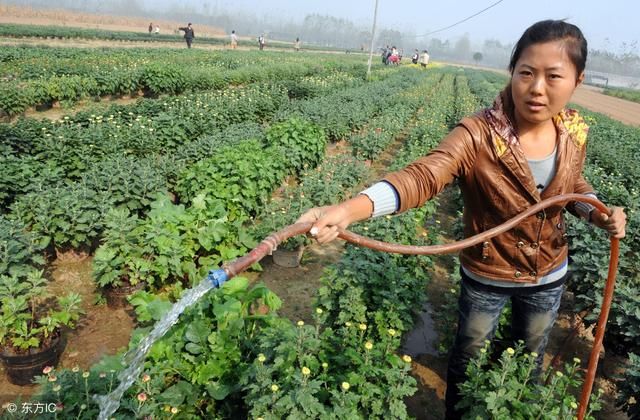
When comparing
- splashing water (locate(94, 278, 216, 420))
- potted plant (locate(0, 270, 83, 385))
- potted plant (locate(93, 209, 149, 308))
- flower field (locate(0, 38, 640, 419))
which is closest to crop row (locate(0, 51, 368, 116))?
flower field (locate(0, 38, 640, 419))

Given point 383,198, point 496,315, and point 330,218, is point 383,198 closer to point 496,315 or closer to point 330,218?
point 330,218

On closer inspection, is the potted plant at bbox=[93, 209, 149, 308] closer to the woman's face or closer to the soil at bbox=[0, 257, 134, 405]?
the soil at bbox=[0, 257, 134, 405]

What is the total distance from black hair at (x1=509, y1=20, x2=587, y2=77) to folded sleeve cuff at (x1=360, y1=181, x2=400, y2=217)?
878 mm

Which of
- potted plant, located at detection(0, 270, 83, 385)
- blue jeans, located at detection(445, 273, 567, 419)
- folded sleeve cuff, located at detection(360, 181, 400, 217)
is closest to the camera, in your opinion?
folded sleeve cuff, located at detection(360, 181, 400, 217)

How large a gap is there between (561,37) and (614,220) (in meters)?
0.94

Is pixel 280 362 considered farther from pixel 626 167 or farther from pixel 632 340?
pixel 626 167

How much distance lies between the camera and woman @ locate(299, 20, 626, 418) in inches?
67.6

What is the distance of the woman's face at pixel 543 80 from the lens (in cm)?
171

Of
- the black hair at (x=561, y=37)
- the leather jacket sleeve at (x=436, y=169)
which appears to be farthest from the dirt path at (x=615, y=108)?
the leather jacket sleeve at (x=436, y=169)

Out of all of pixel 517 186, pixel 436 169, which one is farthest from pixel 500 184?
pixel 436 169

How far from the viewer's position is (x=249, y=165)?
227 inches

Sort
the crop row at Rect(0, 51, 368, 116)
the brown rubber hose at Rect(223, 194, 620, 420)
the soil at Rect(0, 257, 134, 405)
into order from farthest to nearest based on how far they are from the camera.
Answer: the crop row at Rect(0, 51, 368, 116)
the soil at Rect(0, 257, 134, 405)
the brown rubber hose at Rect(223, 194, 620, 420)

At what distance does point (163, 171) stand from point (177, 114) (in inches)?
129

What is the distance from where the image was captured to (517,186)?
194 cm
